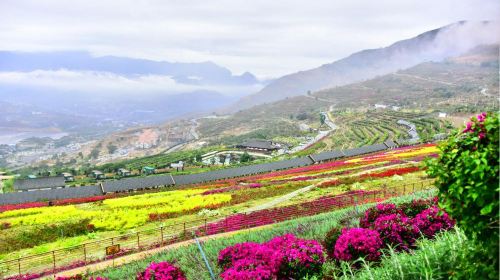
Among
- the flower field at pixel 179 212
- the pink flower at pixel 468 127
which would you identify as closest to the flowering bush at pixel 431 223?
the pink flower at pixel 468 127

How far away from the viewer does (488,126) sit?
587 centimetres

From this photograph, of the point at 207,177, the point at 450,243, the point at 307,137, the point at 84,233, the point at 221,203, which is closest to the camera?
the point at 450,243

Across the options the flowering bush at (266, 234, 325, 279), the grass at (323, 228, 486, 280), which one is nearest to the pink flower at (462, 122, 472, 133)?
the grass at (323, 228, 486, 280)

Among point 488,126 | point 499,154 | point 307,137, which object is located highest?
point 488,126

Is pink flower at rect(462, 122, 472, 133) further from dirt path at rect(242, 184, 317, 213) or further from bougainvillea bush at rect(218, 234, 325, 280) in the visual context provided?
dirt path at rect(242, 184, 317, 213)

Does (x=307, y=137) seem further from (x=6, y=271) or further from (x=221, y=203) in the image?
(x=6, y=271)

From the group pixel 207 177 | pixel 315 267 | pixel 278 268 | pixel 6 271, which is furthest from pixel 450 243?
pixel 207 177

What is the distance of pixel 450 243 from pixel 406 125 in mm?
154883

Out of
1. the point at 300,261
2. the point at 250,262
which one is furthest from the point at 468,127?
the point at 250,262

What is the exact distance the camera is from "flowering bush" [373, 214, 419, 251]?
1245 cm

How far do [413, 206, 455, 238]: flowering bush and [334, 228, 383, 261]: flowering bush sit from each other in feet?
6.41

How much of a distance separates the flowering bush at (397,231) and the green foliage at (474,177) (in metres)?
6.04

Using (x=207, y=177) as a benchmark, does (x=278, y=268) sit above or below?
above

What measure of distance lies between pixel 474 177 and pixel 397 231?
705cm
